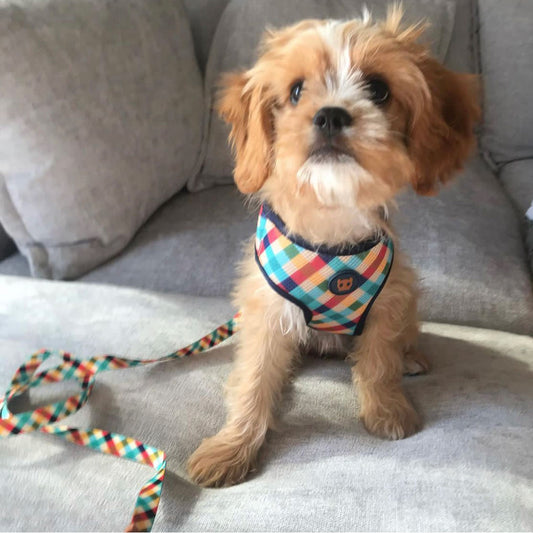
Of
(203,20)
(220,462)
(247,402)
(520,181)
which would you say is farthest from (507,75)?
(220,462)

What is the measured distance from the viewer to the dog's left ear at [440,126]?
0.94m

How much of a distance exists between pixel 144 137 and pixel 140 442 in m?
0.96

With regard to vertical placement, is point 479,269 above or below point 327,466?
below

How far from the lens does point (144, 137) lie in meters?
1.58

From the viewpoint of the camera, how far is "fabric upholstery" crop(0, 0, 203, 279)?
1.30m

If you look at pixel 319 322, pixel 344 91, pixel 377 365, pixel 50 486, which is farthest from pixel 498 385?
pixel 50 486

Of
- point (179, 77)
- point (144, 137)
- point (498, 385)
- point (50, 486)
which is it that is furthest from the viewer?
point (179, 77)

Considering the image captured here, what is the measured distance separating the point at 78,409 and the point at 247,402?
0.32 metres

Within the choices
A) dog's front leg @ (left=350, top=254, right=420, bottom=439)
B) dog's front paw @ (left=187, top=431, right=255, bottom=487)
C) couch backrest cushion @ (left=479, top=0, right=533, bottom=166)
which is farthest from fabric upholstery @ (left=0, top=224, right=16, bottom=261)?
couch backrest cushion @ (left=479, top=0, right=533, bottom=166)

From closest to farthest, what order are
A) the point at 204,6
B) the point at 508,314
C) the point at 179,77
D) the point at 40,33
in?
the point at 40,33 < the point at 508,314 < the point at 179,77 < the point at 204,6

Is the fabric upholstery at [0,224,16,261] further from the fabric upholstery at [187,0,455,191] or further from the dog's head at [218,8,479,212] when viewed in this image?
the dog's head at [218,8,479,212]

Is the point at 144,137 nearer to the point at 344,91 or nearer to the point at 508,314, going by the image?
the point at 344,91

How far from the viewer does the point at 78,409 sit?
3.33ft

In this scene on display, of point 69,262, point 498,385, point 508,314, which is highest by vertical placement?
point 69,262
